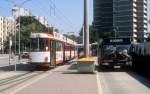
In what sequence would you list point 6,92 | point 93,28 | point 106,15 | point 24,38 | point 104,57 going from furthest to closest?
point 93,28 → point 106,15 → point 24,38 → point 104,57 → point 6,92

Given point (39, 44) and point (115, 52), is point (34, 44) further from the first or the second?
point (115, 52)

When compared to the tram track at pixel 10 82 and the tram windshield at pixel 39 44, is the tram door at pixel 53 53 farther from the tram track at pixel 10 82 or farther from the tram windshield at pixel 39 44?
the tram track at pixel 10 82

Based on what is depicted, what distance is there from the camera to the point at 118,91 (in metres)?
19.7

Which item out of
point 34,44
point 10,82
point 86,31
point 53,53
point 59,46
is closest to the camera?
point 10,82

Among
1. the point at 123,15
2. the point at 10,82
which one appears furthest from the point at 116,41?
the point at 123,15

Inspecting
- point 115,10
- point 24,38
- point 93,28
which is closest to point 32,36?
point 24,38

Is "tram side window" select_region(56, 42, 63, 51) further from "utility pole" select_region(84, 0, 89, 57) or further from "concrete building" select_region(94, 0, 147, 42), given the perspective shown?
"concrete building" select_region(94, 0, 147, 42)

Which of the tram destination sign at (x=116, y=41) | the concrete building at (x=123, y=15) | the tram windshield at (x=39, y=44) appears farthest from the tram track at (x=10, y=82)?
the concrete building at (x=123, y=15)

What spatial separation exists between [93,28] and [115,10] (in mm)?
13132

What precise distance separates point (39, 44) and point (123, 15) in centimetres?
9366

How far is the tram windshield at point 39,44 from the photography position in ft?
120

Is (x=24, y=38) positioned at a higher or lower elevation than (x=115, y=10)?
lower

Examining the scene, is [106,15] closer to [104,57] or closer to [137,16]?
[137,16]

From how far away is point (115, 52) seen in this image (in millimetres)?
35438
